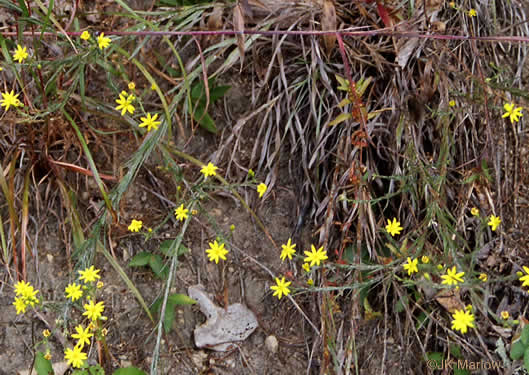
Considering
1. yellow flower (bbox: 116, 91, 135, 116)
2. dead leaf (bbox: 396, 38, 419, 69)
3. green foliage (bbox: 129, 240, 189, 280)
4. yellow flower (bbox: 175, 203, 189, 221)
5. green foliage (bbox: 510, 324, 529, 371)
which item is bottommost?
Answer: green foliage (bbox: 510, 324, 529, 371)

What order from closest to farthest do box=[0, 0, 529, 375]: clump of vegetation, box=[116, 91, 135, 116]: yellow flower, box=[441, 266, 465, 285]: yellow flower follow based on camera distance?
box=[441, 266, 465, 285]: yellow flower
box=[116, 91, 135, 116]: yellow flower
box=[0, 0, 529, 375]: clump of vegetation

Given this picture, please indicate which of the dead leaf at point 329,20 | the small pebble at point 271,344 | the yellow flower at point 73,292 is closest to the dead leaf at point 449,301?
the small pebble at point 271,344

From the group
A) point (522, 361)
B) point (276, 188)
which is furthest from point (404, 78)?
point (522, 361)

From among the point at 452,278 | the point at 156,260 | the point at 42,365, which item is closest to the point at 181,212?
the point at 156,260

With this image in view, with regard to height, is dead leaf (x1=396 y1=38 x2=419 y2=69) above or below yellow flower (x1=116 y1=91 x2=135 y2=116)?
below

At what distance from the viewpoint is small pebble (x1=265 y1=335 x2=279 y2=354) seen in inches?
73.5

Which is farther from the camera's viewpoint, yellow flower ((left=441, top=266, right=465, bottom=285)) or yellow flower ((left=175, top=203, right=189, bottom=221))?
yellow flower ((left=175, top=203, right=189, bottom=221))

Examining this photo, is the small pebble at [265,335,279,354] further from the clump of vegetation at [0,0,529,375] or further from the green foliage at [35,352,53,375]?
the green foliage at [35,352,53,375]

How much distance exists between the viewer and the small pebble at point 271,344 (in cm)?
187

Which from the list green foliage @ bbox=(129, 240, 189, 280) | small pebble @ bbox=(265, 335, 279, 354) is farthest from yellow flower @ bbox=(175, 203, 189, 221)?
small pebble @ bbox=(265, 335, 279, 354)

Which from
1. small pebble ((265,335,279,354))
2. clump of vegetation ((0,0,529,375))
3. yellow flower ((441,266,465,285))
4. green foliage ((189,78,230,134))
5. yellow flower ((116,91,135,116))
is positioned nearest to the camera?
yellow flower ((441,266,465,285))

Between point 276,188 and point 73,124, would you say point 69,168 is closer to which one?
point 73,124

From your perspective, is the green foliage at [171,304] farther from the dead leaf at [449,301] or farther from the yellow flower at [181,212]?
the dead leaf at [449,301]

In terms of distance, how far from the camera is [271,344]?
1.87m
